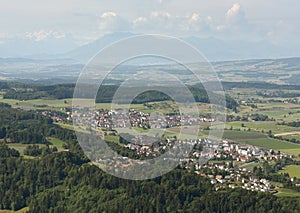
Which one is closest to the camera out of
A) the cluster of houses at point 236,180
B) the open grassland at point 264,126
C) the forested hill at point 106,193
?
the forested hill at point 106,193

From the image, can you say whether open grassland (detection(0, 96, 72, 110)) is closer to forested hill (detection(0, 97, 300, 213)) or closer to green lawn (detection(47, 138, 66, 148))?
green lawn (detection(47, 138, 66, 148))

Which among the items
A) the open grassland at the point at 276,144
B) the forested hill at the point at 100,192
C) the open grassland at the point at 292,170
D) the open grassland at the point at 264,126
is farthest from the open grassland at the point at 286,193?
the open grassland at the point at 264,126

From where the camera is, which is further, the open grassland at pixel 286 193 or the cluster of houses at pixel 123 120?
the cluster of houses at pixel 123 120

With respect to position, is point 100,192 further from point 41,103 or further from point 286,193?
point 41,103

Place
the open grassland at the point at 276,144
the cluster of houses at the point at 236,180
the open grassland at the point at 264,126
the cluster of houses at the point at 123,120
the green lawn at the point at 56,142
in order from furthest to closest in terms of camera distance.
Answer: the open grassland at the point at 264,126 < the open grassland at the point at 276,144 < the cluster of houses at the point at 123,120 < the green lawn at the point at 56,142 < the cluster of houses at the point at 236,180

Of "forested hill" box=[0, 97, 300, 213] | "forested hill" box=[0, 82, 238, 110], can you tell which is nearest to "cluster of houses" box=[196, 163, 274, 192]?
"forested hill" box=[0, 97, 300, 213]

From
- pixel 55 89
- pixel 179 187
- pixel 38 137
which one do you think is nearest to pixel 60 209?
pixel 179 187

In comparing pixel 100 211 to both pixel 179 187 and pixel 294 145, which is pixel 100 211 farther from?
pixel 294 145

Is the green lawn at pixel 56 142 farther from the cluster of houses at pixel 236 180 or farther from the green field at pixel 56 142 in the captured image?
the cluster of houses at pixel 236 180

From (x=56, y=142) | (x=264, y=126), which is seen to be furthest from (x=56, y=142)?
(x=264, y=126)
